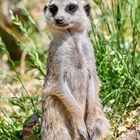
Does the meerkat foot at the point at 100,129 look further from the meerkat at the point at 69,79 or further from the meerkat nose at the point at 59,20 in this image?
the meerkat nose at the point at 59,20

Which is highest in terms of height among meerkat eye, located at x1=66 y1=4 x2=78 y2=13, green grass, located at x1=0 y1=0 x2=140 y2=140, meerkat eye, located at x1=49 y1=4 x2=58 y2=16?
meerkat eye, located at x1=49 y1=4 x2=58 y2=16

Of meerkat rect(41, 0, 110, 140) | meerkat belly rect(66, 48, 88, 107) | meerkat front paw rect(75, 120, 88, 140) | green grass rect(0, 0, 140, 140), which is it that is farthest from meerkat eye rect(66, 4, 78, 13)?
meerkat front paw rect(75, 120, 88, 140)

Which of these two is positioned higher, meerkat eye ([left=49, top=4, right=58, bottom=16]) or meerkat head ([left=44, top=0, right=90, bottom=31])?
meerkat eye ([left=49, top=4, right=58, bottom=16])

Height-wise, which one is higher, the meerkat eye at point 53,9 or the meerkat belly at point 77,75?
the meerkat eye at point 53,9

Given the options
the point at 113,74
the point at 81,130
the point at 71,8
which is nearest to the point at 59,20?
the point at 71,8

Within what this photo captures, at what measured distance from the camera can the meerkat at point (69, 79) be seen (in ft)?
15.0

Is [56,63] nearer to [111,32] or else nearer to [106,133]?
[106,133]

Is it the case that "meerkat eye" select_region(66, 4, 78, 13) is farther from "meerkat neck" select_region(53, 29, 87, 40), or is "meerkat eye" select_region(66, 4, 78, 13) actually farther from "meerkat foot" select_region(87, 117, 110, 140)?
"meerkat foot" select_region(87, 117, 110, 140)

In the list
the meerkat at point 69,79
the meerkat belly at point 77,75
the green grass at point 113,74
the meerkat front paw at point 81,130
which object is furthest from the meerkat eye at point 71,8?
the meerkat front paw at point 81,130

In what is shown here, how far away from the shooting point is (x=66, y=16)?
180 inches

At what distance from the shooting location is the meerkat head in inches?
178

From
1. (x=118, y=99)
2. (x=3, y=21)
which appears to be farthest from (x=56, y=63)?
(x=3, y=21)

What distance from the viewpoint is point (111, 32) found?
5.74 metres

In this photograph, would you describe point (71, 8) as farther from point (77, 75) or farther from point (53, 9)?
point (77, 75)
